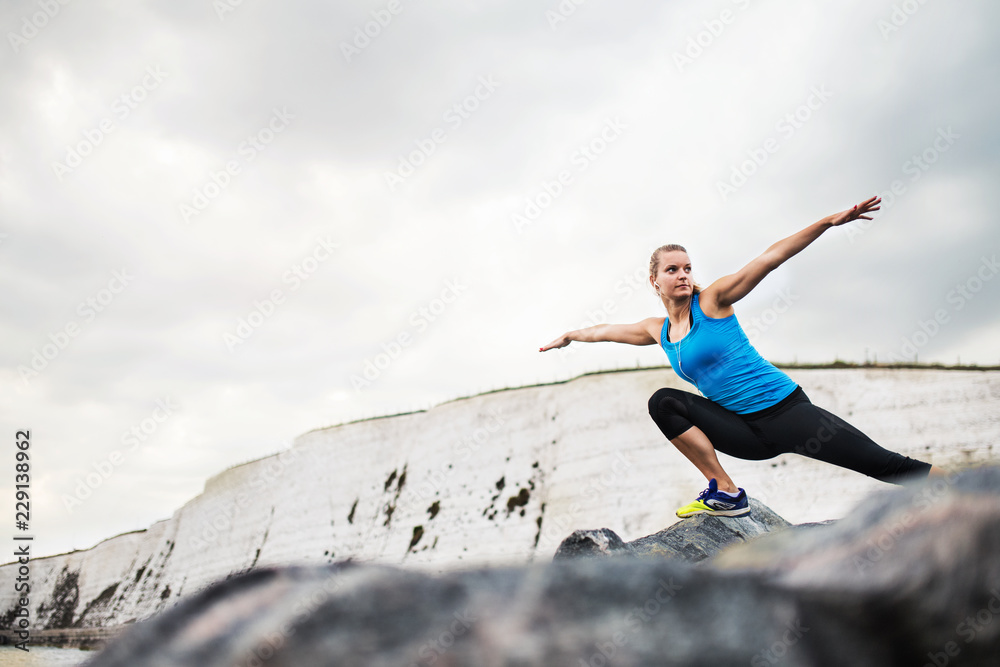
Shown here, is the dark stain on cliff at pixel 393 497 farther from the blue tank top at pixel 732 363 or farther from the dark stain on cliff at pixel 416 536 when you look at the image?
the blue tank top at pixel 732 363

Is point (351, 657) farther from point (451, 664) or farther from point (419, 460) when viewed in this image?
point (419, 460)

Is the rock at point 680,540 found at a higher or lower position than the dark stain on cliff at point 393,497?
lower

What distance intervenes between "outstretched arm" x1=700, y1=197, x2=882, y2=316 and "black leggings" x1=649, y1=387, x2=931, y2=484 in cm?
65

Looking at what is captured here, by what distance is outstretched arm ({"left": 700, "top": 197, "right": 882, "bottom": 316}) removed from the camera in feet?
10.9

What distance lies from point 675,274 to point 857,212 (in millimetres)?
1037

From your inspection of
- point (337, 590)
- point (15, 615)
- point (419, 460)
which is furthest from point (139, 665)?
point (15, 615)

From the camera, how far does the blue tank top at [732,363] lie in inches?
150

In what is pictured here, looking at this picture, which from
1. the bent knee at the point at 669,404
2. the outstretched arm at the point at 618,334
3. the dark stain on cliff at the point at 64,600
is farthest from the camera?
the dark stain on cliff at the point at 64,600

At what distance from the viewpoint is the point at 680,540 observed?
386 cm

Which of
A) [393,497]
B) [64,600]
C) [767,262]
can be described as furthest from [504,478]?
[64,600]

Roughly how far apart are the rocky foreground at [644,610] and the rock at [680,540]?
1986mm

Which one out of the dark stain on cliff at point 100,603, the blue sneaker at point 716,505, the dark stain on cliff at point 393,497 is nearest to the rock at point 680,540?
the blue sneaker at point 716,505

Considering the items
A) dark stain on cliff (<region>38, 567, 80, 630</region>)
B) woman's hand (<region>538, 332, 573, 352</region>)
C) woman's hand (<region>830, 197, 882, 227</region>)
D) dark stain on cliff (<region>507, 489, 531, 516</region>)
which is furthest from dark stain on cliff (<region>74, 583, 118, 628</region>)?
woman's hand (<region>830, 197, 882, 227</region>)

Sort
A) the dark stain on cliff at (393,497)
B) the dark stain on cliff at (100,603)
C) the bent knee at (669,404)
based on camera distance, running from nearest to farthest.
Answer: the bent knee at (669,404) < the dark stain on cliff at (393,497) < the dark stain on cliff at (100,603)
